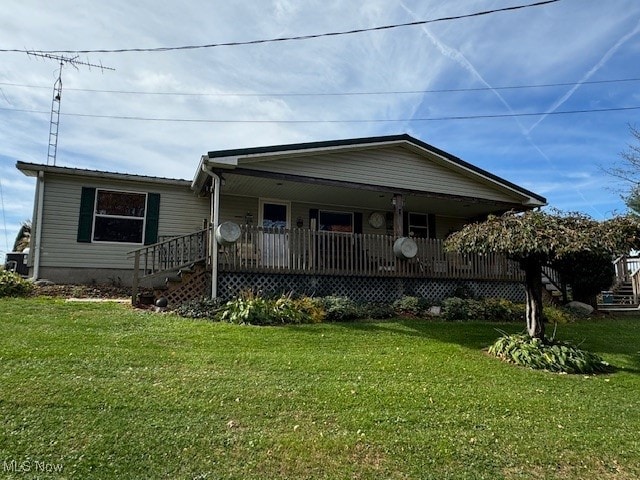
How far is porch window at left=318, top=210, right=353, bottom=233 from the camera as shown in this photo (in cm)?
1382

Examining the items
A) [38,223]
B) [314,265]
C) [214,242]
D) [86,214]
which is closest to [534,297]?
[314,265]

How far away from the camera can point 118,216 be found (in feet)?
38.2

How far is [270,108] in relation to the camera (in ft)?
49.2

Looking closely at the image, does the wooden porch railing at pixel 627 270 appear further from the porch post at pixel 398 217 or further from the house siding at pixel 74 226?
the house siding at pixel 74 226

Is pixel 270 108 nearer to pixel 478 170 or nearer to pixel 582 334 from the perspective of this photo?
pixel 478 170

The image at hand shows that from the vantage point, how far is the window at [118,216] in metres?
11.3

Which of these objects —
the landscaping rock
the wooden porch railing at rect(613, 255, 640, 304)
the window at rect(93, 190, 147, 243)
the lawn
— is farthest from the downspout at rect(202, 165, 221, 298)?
the wooden porch railing at rect(613, 255, 640, 304)

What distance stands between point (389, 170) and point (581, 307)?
6.36 m

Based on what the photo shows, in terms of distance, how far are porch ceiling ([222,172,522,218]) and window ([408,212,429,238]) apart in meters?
0.41

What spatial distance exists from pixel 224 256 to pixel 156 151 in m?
9.48

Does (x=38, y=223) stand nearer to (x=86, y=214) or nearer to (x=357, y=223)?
(x=86, y=214)

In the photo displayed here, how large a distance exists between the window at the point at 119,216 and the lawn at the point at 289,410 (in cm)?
501

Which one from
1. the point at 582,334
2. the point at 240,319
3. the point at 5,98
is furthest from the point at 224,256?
the point at 582,334

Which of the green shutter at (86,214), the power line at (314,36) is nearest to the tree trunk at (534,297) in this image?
the power line at (314,36)
